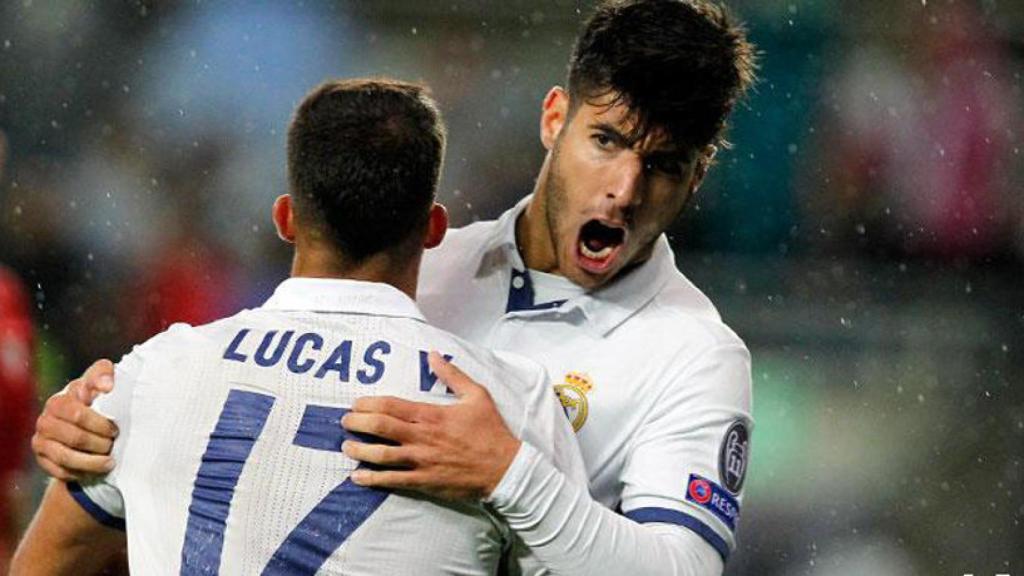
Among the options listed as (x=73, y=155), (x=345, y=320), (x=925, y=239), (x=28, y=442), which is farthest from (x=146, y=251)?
(x=345, y=320)

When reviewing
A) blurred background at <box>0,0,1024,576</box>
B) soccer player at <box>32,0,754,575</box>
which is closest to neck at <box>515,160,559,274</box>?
soccer player at <box>32,0,754,575</box>

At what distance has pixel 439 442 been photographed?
6.70 ft

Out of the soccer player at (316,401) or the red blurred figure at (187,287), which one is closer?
the soccer player at (316,401)

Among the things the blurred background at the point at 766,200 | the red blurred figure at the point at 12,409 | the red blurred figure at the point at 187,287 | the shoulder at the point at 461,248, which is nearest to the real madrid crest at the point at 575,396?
the shoulder at the point at 461,248

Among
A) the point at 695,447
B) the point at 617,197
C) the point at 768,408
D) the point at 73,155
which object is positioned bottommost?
the point at 768,408

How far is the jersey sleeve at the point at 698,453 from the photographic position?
245 cm

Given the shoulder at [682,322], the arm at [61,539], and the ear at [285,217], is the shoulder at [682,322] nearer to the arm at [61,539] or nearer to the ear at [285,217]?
the ear at [285,217]

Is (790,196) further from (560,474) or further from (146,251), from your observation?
(560,474)

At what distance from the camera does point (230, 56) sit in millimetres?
6617

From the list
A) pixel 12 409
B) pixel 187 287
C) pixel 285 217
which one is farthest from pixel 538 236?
pixel 187 287

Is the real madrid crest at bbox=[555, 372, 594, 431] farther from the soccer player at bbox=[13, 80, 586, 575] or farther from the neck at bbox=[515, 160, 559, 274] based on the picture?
the soccer player at bbox=[13, 80, 586, 575]

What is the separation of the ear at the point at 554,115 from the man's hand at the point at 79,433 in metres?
0.95

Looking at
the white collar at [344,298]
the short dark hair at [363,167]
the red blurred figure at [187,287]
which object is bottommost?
the red blurred figure at [187,287]

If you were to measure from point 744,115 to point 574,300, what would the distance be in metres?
3.76
